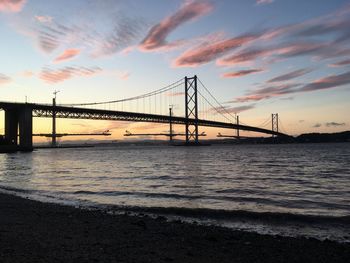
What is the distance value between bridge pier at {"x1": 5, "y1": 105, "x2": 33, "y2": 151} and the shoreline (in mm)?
70323

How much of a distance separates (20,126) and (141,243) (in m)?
74.2

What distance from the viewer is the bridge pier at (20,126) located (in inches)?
2916

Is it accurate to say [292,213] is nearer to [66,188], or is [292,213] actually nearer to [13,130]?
[66,188]

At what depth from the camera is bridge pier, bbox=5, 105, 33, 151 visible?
243 ft

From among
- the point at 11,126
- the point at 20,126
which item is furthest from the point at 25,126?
the point at 11,126

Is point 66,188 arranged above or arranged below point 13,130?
below

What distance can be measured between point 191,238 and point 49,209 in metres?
4.70

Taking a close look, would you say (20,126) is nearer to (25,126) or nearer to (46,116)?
(25,126)

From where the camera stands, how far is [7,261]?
16.4 feet

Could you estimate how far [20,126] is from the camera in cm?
7438

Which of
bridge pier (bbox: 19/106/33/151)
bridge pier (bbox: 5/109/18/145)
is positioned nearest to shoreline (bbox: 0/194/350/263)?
bridge pier (bbox: 19/106/33/151)

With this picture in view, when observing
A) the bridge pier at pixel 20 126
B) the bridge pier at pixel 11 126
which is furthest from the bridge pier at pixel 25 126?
the bridge pier at pixel 11 126

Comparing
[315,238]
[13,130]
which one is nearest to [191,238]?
[315,238]

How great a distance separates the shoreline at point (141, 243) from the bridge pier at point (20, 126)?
231 feet
